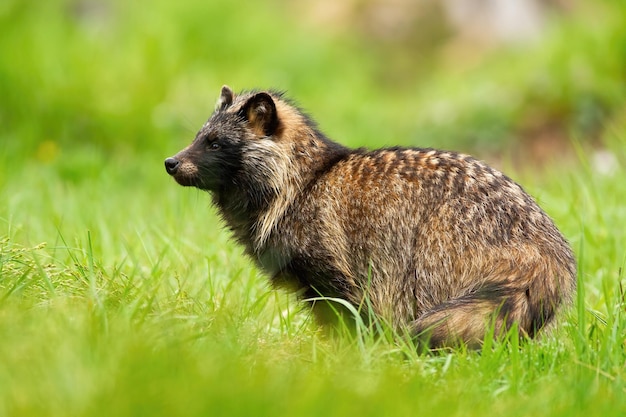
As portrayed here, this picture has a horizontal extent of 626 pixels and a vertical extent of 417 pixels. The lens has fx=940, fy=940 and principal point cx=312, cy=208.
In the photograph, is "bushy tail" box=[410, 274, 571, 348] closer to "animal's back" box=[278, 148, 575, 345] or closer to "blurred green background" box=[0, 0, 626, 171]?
"animal's back" box=[278, 148, 575, 345]

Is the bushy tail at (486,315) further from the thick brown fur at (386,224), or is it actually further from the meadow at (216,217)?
the meadow at (216,217)

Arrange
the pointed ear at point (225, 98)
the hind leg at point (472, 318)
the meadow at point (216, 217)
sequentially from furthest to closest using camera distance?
1. the pointed ear at point (225, 98)
2. the hind leg at point (472, 318)
3. the meadow at point (216, 217)

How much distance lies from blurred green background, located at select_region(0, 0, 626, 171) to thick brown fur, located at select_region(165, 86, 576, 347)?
275cm

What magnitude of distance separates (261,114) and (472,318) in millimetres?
1569

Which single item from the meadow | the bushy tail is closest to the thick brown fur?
the bushy tail

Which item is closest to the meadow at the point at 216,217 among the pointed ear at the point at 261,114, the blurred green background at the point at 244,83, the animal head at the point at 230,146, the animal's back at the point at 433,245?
the blurred green background at the point at 244,83

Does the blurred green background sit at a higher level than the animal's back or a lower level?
higher

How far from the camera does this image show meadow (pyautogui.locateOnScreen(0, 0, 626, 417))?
120 inches

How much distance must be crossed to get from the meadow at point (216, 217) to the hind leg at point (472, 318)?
10 centimetres

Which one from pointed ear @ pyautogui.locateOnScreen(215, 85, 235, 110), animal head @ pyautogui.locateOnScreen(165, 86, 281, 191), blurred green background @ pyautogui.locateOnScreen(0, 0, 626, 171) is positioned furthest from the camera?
blurred green background @ pyautogui.locateOnScreen(0, 0, 626, 171)

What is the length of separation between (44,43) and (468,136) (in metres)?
4.96

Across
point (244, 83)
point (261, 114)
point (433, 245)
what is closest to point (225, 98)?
point (261, 114)

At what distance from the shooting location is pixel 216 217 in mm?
6035

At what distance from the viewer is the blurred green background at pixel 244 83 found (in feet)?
31.2
